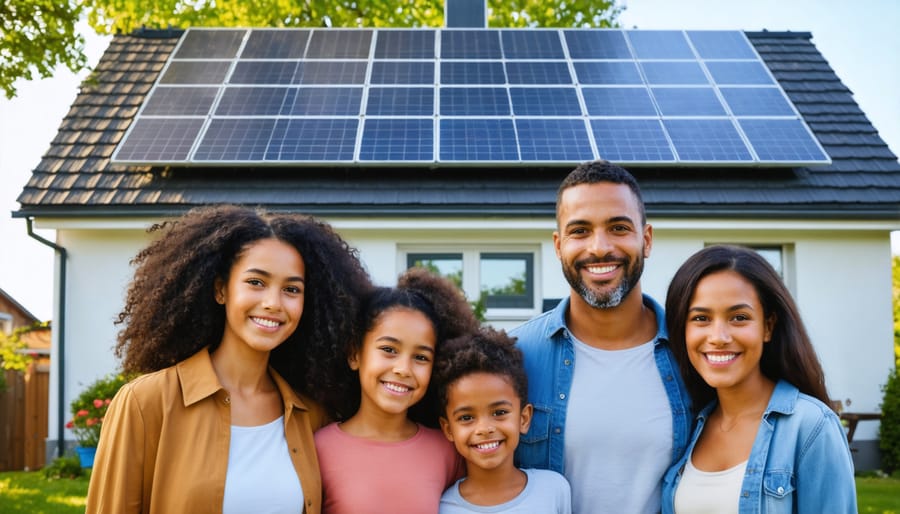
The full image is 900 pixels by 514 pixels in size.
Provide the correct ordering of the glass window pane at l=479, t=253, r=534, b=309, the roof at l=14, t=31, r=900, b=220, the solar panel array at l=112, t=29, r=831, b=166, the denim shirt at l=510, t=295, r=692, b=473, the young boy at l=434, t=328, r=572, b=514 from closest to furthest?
the young boy at l=434, t=328, r=572, b=514 → the denim shirt at l=510, t=295, r=692, b=473 → the roof at l=14, t=31, r=900, b=220 → the solar panel array at l=112, t=29, r=831, b=166 → the glass window pane at l=479, t=253, r=534, b=309

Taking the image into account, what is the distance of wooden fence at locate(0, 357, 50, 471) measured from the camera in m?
13.3

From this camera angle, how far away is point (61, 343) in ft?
33.8

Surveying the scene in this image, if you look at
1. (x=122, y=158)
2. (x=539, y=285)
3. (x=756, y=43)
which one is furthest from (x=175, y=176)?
(x=756, y=43)

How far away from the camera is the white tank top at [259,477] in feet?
10.0

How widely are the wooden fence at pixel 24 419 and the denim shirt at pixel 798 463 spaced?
1296cm

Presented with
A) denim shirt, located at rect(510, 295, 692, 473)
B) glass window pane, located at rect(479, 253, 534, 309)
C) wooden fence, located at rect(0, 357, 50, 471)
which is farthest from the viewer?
wooden fence, located at rect(0, 357, 50, 471)

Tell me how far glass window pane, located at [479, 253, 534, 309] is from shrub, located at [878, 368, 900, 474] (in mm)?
4381

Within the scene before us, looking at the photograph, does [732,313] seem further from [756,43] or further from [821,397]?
[756,43]

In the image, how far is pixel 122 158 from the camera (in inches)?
393

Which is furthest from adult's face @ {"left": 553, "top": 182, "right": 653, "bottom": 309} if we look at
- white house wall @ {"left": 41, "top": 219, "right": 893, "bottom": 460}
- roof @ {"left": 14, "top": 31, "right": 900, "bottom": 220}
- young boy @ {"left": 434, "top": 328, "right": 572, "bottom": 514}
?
white house wall @ {"left": 41, "top": 219, "right": 893, "bottom": 460}

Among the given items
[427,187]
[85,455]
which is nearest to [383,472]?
[427,187]

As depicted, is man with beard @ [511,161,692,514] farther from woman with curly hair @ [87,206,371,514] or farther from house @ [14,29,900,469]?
house @ [14,29,900,469]

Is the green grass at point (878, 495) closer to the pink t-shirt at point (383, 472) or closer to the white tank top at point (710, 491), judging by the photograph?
the white tank top at point (710, 491)

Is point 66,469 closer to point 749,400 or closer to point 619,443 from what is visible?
point 619,443
